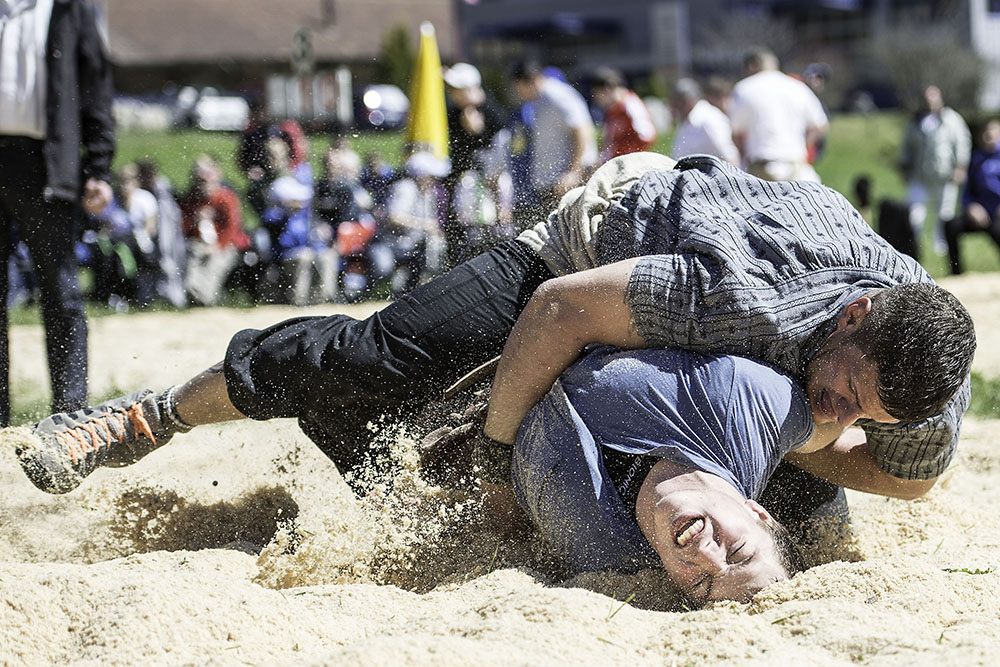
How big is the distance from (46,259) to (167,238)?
5.63m

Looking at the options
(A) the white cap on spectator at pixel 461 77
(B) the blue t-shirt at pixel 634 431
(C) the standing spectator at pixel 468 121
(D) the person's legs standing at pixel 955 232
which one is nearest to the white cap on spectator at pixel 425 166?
(C) the standing spectator at pixel 468 121

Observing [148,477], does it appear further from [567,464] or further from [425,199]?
[425,199]

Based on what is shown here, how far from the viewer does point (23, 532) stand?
124 inches

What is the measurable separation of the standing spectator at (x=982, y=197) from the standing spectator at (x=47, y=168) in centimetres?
771

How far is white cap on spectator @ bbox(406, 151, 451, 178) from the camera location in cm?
872

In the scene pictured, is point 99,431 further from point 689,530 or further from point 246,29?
point 246,29

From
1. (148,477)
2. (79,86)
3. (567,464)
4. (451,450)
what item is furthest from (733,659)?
(79,86)

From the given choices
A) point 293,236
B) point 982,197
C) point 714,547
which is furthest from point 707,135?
point 714,547

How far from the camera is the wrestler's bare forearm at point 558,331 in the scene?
101 inches

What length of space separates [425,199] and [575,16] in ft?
140

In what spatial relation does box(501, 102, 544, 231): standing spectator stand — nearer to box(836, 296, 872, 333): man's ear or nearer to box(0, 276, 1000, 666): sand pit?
box(0, 276, 1000, 666): sand pit

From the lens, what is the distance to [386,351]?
2996 millimetres

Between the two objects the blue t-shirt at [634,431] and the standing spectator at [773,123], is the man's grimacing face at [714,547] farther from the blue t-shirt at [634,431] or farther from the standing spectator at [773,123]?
the standing spectator at [773,123]

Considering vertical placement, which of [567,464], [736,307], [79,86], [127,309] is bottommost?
[127,309]
